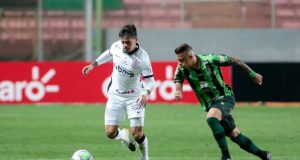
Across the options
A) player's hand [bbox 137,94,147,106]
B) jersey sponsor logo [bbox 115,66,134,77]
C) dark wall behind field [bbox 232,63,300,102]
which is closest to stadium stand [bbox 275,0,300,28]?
dark wall behind field [bbox 232,63,300,102]

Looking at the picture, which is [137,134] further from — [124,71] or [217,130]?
[217,130]

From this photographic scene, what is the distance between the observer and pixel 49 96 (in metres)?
25.0

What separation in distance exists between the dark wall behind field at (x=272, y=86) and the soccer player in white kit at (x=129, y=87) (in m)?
13.1

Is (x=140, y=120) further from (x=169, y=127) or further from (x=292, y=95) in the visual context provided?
(x=292, y=95)

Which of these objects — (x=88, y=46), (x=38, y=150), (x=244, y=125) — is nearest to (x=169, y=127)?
(x=244, y=125)

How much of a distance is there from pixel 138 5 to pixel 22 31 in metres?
4.16

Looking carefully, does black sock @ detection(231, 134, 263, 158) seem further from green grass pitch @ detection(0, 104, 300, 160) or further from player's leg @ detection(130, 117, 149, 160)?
player's leg @ detection(130, 117, 149, 160)

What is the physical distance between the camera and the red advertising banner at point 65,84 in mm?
24891

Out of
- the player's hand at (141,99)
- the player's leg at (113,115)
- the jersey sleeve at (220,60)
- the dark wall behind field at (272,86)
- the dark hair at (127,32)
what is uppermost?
the dark hair at (127,32)

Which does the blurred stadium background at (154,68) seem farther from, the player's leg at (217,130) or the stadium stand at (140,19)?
the player's leg at (217,130)

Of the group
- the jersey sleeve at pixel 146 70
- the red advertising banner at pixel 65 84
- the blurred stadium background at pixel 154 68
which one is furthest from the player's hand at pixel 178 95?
the red advertising banner at pixel 65 84

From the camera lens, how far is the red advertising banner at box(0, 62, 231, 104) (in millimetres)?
24891

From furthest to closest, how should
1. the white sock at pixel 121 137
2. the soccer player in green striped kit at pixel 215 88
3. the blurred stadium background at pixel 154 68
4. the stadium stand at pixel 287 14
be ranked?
1. the stadium stand at pixel 287 14
2. the blurred stadium background at pixel 154 68
3. the white sock at pixel 121 137
4. the soccer player in green striped kit at pixel 215 88

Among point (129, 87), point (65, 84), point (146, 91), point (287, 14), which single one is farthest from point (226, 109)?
point (287, 14)
